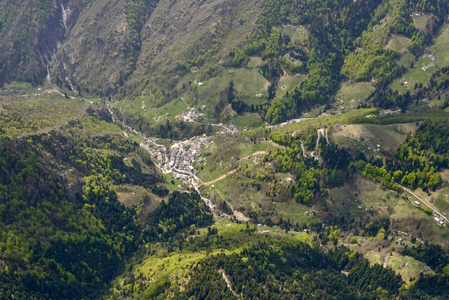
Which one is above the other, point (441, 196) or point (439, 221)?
point (441, 196)

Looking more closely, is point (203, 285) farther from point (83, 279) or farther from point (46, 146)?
point (46, 146)

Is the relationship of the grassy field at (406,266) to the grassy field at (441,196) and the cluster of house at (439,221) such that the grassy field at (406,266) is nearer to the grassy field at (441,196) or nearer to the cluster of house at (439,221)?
the cluster of house at (439,221)

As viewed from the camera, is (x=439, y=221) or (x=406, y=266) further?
(x=439, y=221)

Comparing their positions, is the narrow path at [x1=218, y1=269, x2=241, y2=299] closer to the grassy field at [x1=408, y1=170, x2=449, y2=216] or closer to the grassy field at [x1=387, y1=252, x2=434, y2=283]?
the grassy field at [x1=387, y1=252, x2=434, y2=283]

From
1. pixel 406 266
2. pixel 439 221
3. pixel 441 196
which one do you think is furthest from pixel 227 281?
pixel 441 196

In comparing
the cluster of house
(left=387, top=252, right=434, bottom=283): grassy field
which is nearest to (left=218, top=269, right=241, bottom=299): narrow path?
(left=387, top=252, right=434, bottom=283): grassy field

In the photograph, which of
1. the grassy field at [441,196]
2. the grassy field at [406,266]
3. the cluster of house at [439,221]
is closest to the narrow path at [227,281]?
the grassy field at [406,266]

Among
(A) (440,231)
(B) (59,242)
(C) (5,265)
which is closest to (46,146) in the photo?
(B) (59,242)

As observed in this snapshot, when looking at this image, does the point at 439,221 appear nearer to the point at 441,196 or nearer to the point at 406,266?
the point at 441,196

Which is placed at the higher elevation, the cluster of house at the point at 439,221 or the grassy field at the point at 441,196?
the grassy field at the point at 441,196

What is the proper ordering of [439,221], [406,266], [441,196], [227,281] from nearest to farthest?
1. [227,281]
2. [406,266]
3. [439,221]
4. [441,196]

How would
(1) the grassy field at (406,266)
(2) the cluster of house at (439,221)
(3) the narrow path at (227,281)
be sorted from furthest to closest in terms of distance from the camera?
(2) the cluster of house at (439,221) → (1) the grassy field at (406,266) → (3) the narrow path at (227,281)

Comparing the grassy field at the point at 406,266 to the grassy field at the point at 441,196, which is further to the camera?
the grassy field at the point at 441,196
